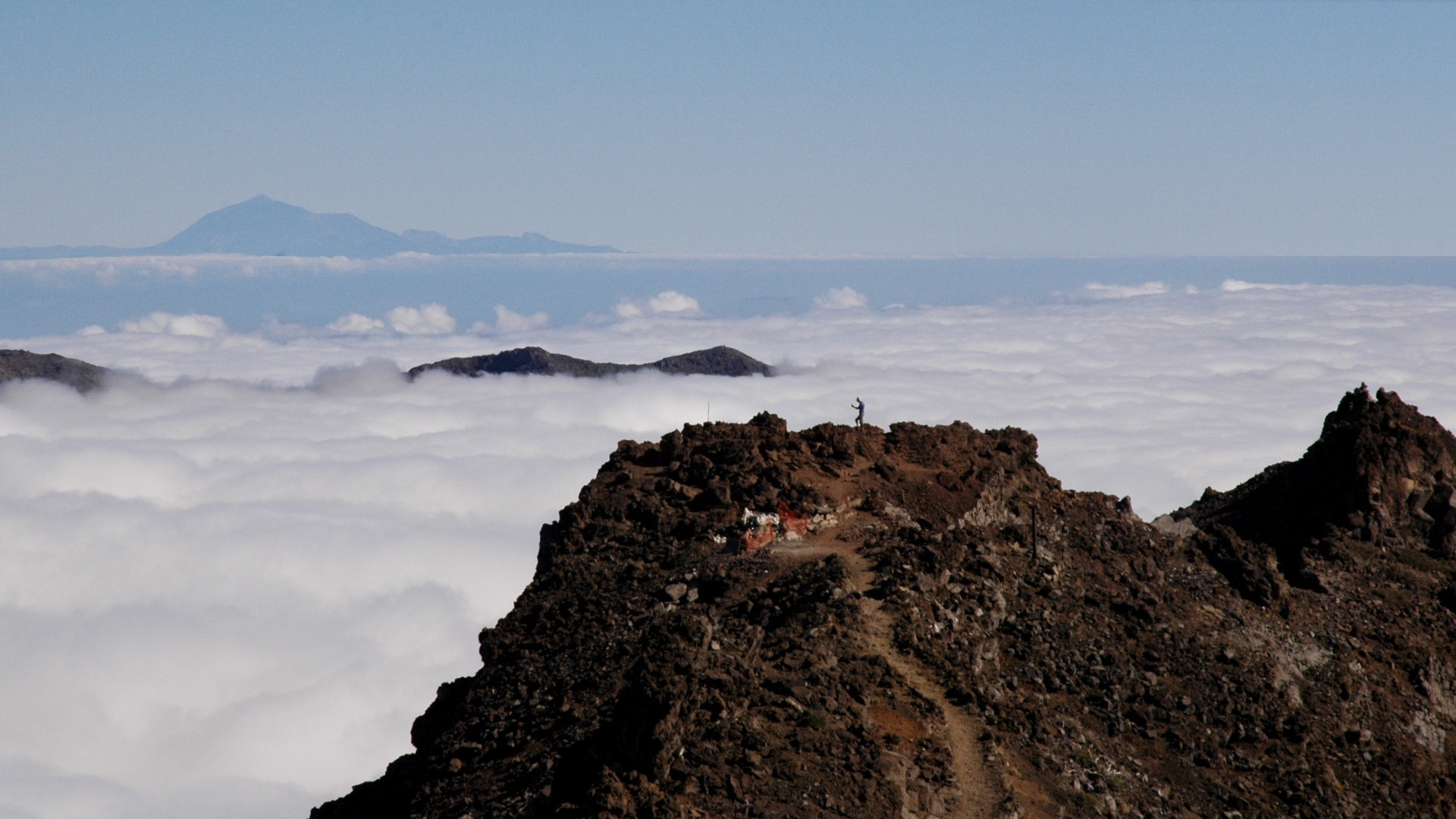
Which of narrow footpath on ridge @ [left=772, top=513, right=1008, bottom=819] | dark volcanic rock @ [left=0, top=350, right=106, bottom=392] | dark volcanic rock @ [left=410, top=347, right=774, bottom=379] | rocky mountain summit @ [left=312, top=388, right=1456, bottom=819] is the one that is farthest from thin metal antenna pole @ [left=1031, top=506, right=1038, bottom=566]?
dark volcanic rock @ [left=0, top=350, right=106, bottom=392]

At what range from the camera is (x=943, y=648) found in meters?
23.4

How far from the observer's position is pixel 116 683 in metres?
91.6

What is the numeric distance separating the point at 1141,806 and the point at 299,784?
5797 centimetres

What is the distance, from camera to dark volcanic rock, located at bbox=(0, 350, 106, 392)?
16638 centimetres

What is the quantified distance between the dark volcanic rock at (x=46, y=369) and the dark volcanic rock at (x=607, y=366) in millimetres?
56264

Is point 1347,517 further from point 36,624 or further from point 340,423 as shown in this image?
point 340,423

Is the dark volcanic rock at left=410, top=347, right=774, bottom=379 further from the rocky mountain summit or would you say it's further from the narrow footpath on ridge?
the narrow footpath on ridge

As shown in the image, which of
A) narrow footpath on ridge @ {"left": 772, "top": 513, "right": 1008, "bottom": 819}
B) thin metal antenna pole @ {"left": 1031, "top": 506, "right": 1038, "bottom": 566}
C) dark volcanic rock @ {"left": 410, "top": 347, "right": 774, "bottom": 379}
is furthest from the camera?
dark volcanic rock @ {"left": 410, "top": 347, "right": 774, "bottom": 379}

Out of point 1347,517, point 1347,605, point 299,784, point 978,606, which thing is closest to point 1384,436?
point 1347,517

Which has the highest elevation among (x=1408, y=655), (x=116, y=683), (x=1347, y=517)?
(x=1347, y=517)

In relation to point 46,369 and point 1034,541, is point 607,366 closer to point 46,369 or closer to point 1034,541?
point 46,369

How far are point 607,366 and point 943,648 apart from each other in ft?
552

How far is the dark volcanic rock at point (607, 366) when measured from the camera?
185 m

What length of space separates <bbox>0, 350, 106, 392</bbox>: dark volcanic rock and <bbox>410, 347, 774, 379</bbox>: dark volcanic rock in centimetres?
5626
